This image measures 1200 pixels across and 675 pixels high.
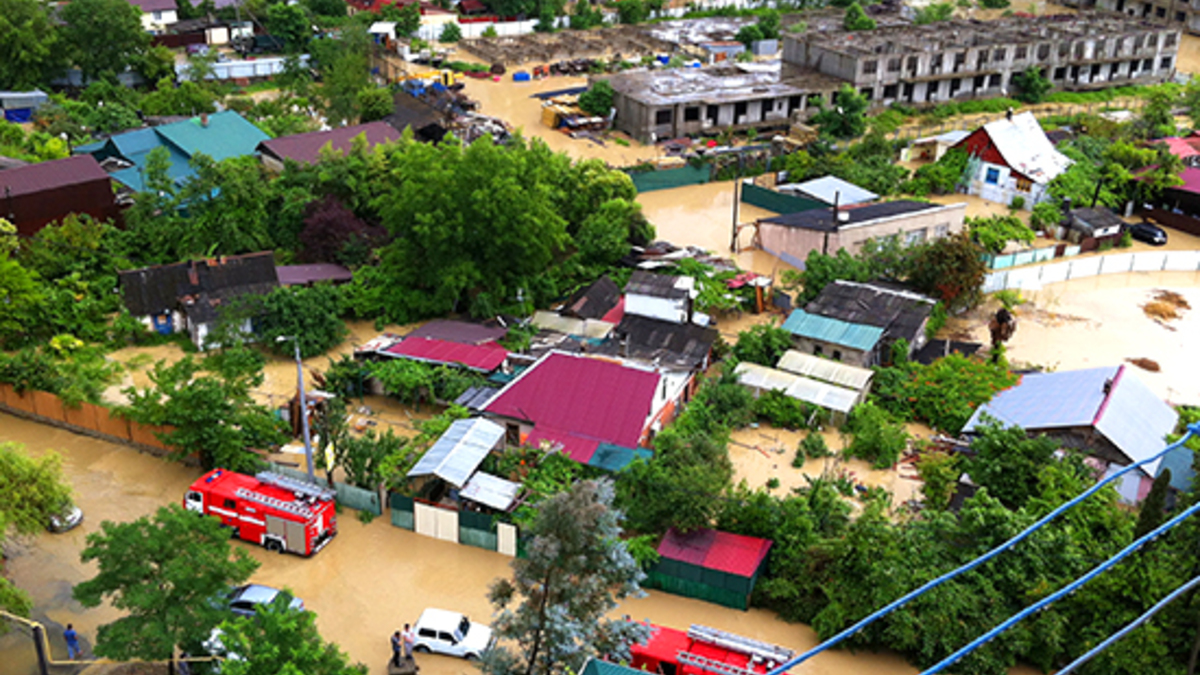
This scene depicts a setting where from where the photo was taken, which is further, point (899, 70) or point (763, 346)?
point (899, 70)

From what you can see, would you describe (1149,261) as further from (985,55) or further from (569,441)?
(569,441)

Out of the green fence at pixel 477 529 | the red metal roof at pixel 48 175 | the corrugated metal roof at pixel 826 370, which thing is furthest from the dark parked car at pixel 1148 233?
the red metal roof at pixel 48 175

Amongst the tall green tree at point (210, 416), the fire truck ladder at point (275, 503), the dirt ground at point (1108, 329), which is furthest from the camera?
the dirt ground at point (1108, 329)

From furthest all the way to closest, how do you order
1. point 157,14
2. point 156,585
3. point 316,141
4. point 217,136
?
point 157,14, point 217,136, point 316,141, point 156,585

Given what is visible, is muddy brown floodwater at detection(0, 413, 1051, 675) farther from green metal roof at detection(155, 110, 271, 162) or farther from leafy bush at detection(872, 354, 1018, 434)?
green metal roof at detection(155, 110, 271, 162)

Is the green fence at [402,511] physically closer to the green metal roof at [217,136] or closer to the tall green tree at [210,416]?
the tall green tree at [210,416]

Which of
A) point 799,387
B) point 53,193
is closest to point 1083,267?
point 799,387

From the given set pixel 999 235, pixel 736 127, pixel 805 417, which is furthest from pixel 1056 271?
pixel 736 127
